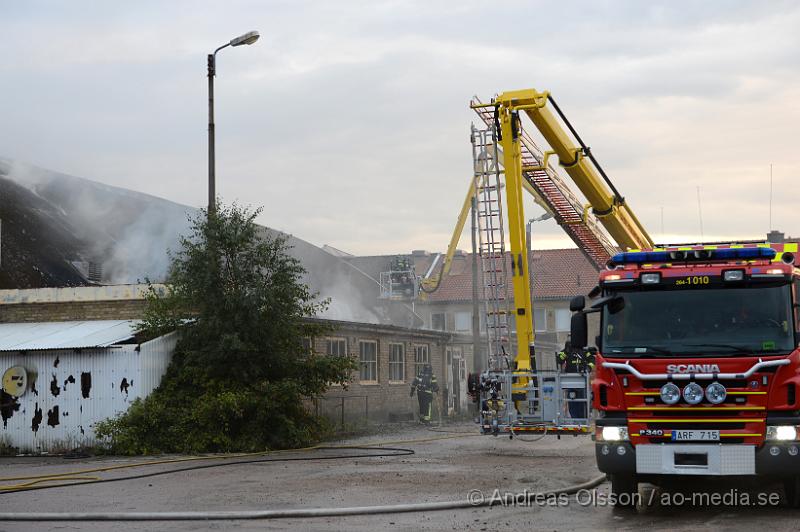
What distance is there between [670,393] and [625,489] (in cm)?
133

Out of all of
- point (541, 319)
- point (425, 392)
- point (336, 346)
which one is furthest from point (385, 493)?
point (541, 319)

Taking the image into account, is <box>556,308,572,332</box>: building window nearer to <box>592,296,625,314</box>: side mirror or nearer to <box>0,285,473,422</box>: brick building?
<box>0,285,473,422</box>: brick building

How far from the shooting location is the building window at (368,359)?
30.5m

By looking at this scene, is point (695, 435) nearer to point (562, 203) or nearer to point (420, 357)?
point (562, 203)

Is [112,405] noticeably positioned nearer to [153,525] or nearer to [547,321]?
[153,525]

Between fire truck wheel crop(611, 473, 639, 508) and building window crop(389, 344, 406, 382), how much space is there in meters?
21.5

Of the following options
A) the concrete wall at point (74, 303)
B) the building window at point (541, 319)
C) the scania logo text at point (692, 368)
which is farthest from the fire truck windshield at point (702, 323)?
the building window at point (541, 319)

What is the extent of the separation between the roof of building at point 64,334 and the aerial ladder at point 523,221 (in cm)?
799

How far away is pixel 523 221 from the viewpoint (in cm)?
1903

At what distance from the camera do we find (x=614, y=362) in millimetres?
11023

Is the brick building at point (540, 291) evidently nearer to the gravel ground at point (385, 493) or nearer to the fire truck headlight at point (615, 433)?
the gravel ground at point (385, 493)

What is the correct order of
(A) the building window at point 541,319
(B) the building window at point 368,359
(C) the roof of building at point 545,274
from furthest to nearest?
(C) the roof of building at point 545,274 → (A) the building window at point 541,319 → (B) the building window at point 368,359

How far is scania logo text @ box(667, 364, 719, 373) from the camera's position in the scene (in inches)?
418

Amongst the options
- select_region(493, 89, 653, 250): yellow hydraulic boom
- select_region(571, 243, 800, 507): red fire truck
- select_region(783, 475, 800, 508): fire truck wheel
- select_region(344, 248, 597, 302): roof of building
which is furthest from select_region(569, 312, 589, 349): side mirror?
select_region(344, 248, 597, 302): roof of building
